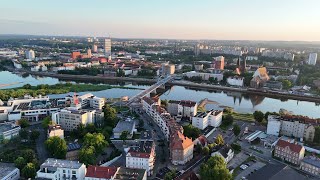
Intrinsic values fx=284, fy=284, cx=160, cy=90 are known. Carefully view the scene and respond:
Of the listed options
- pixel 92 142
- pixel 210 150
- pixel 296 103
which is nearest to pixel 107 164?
pixel 92 142

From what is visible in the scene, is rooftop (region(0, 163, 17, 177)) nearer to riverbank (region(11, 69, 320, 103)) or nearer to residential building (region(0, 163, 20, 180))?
residential building (region(0, 163, 20, 180))

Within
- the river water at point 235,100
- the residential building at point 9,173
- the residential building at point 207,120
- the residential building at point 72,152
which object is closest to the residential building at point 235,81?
the river water at point 235,100

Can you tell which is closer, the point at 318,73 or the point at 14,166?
the point at 14,166

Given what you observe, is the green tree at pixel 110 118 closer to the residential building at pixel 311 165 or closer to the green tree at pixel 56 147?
the green tree at pixel 56 147

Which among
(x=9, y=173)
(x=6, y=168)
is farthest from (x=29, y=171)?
(x=6, y=168)

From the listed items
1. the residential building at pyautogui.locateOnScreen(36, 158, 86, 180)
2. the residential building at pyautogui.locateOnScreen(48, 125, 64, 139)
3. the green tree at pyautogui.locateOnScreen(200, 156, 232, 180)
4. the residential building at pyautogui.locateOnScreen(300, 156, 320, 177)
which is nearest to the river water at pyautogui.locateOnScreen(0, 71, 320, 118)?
the residential building at pyautogui.locateOnScreen(300, 156, 320, 177)

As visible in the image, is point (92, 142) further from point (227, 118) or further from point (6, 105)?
point (6, 105)
